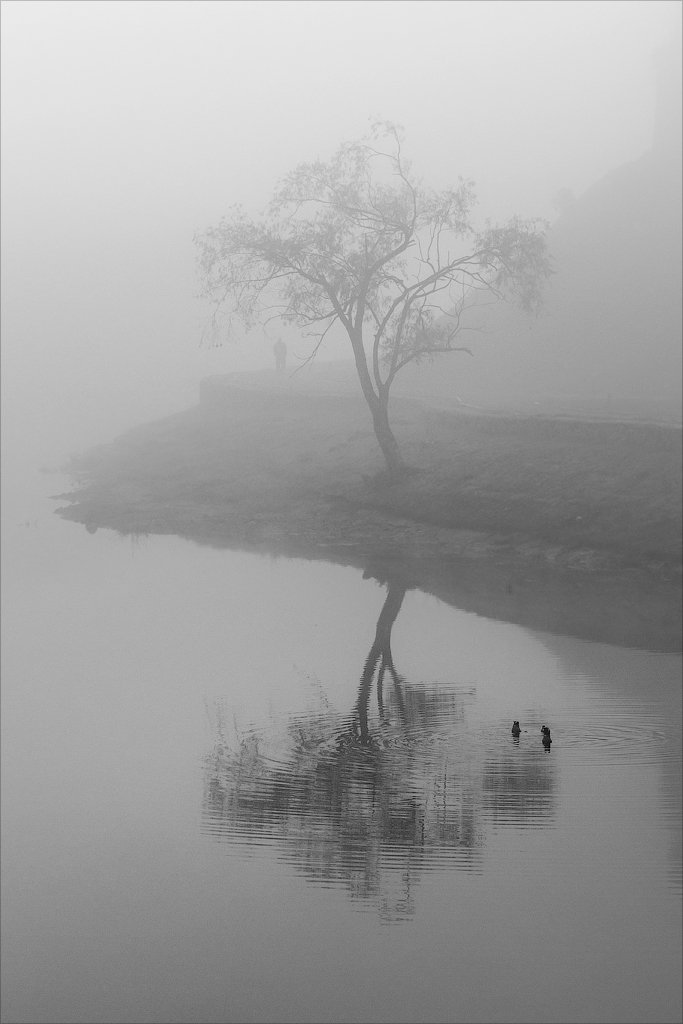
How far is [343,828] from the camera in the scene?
1688cm

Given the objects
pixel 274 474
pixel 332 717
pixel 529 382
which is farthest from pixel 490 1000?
pixel 529 382

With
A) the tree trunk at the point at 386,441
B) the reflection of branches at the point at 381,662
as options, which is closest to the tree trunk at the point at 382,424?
the tree trunk at the point at 386,441

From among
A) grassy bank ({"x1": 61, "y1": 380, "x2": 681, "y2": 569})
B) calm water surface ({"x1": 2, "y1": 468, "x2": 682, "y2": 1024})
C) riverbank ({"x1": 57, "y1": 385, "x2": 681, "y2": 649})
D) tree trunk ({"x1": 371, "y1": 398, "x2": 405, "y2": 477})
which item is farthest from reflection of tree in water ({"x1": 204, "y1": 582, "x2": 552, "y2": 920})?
tree trunk ({"x1": 371, "y1": 398, "x2": 405, "y2": 477})

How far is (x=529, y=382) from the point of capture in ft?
237

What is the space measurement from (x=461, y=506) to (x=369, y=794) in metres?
22.6

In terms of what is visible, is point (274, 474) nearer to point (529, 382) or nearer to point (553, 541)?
point (553, 541)

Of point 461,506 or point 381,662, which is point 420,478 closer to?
point 461,506

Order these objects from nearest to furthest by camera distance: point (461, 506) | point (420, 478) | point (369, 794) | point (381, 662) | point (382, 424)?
point (369, 794) < point (381, 662) < point (461, 506) < point (420, 478) < point (382, 424)

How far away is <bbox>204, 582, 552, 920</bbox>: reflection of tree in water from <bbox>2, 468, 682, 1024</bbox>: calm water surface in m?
0.05

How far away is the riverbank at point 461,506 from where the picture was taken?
101ft

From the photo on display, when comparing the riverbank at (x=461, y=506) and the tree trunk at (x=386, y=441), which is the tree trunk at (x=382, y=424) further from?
the riverbank at (x=461, y=506)

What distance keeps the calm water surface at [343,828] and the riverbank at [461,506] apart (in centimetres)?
342

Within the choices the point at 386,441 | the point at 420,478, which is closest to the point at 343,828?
the point at 420,478

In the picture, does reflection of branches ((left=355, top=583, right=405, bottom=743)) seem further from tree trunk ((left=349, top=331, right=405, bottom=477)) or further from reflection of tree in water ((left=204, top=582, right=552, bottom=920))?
tree trunk ((left=349, top=331, right=405, bottom=477))
